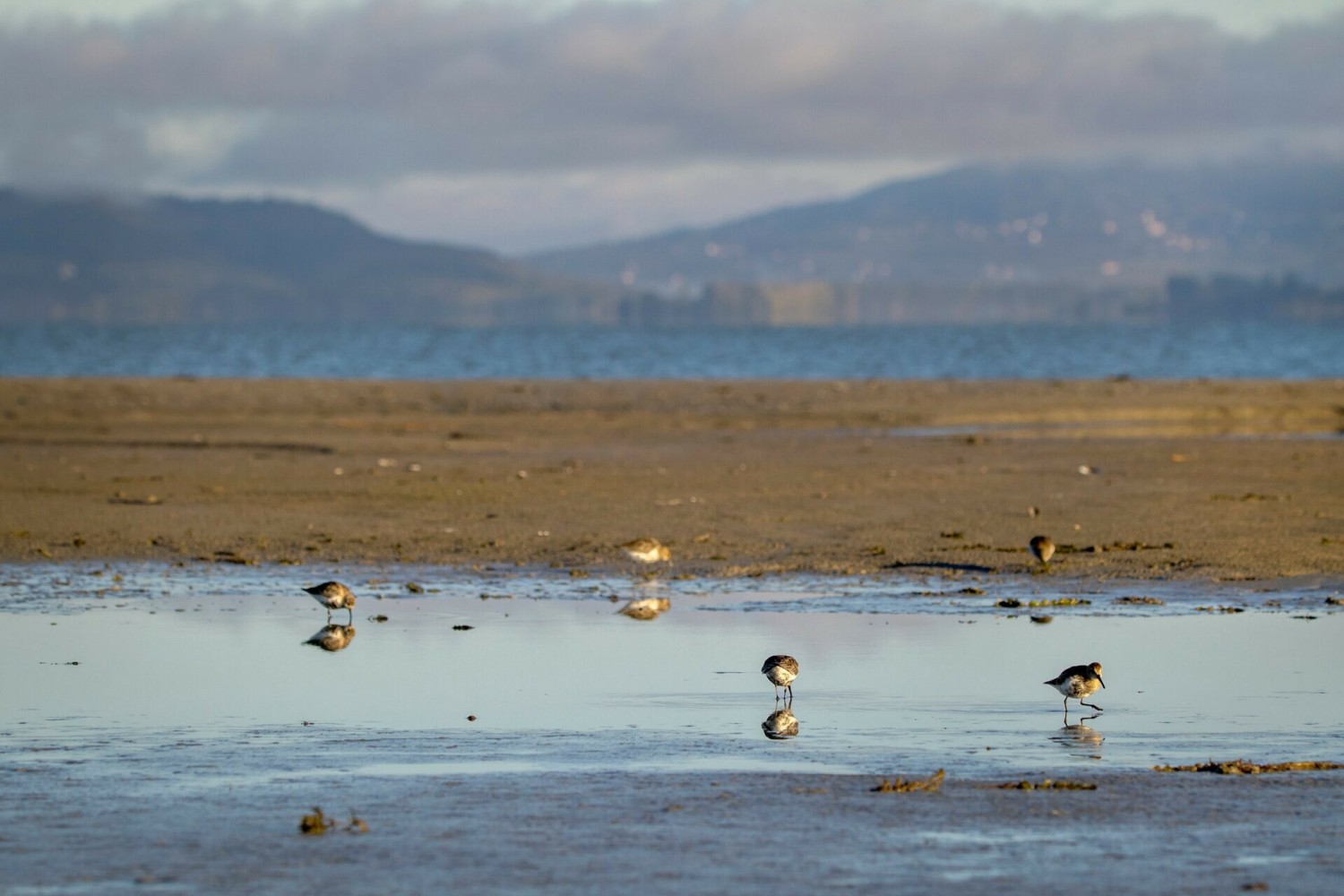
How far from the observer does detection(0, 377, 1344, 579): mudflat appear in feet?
52.6

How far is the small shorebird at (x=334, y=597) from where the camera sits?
41.4ft

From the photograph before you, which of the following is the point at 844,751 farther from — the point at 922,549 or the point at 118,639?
the point at 922,549

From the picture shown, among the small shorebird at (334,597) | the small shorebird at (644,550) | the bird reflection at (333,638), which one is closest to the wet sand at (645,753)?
the bird reflection at (333,638)

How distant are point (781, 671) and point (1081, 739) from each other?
65.8 inches

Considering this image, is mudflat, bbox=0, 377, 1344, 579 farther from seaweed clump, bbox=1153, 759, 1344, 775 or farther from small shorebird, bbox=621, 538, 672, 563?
seaweed clump, bbox=1153, 759, 1344, 775

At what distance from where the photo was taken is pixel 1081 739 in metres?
8.88

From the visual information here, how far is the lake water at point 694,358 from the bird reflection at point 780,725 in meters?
50.3

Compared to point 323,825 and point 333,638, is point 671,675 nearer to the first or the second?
point 333,638

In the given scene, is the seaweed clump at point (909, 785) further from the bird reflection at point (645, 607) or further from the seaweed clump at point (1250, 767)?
the bird reflection at point (645, 607)

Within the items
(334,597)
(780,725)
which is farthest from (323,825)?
(334,597)

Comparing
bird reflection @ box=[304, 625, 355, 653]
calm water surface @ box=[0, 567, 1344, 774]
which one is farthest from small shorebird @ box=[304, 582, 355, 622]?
bird reflection @ box=[304, 625, 355, 653]

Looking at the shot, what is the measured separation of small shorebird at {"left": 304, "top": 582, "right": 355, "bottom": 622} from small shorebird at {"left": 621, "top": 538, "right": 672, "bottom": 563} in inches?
117

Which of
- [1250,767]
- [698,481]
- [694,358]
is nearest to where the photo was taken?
[1250,767]

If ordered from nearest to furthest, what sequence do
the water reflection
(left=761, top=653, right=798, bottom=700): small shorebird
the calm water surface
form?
the water reflection → the calm water surface → (left=761, top=653, right=798, bottom=700): small shorebird
